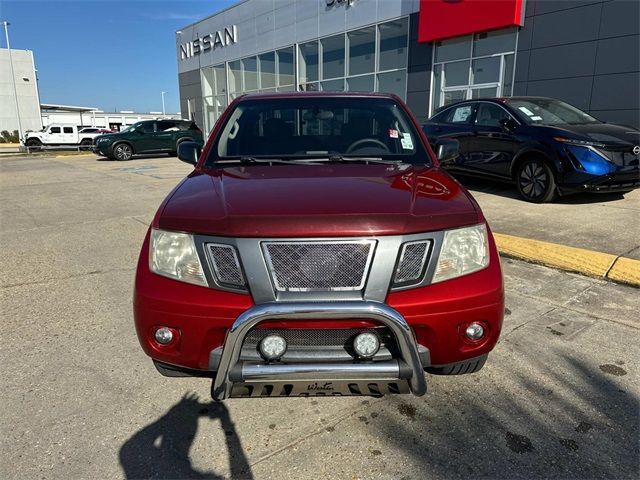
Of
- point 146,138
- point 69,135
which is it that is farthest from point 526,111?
point 69,135

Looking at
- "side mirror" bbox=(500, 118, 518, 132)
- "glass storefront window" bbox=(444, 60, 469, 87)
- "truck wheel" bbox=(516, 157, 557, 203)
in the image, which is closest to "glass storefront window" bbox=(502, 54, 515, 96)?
"glass storefront window" bbox=(444, 60, 469, 87)

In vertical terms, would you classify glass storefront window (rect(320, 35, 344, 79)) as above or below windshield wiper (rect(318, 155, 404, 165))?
above

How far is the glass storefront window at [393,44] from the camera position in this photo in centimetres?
1521

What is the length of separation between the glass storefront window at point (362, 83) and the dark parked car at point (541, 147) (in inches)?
343

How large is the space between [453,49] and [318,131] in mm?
12282

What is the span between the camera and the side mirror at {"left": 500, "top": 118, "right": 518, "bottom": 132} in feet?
23.7

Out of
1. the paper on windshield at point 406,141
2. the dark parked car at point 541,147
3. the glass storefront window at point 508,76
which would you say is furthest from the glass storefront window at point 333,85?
the paper on windshield at point 406,141

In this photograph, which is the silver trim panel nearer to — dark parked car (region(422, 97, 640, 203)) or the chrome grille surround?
the chrome grille surround

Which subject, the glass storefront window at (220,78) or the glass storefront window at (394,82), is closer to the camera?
the glass storefront window at (394,82)

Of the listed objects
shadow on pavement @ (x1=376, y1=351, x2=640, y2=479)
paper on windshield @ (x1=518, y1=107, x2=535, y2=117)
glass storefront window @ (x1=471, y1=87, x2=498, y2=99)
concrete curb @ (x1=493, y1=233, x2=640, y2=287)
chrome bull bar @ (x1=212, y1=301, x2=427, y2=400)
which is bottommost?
shadow on pavement @ (x1=376, y1=351, x2=640, y2=479)

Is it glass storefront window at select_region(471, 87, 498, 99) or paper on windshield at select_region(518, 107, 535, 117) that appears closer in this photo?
paper on windshield at select_region(518, 107, 535, 117)

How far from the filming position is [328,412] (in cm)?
235

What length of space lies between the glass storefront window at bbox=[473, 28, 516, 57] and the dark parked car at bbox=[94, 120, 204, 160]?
10957 mm

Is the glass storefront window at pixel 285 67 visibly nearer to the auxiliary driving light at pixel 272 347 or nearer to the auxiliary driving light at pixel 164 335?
the auxiliary driving light at pixel 164 335
